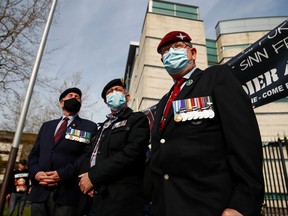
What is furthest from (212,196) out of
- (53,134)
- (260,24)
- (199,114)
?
(260,24)

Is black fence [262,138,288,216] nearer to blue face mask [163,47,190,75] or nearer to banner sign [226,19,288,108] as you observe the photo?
banner sign [226,19,288,108]

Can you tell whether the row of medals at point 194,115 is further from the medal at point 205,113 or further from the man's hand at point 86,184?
the man's hand at point 86,184

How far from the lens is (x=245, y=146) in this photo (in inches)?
49.8

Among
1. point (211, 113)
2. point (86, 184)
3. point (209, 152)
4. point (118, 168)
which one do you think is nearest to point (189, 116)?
point (211, 113)

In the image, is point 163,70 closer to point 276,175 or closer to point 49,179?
point 276,175

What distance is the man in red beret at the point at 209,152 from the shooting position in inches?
48.2

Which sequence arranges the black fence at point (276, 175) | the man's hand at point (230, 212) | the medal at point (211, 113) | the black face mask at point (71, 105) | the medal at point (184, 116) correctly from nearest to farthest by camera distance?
1. the man's hand at point (230, 212)
2. the medal at point (211, 113)
3. the medal at point (184, 116)
4. the black face mask at point (71, 105)
5. the black fence at point (276, 175)

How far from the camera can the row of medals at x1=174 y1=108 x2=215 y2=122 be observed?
147 cm

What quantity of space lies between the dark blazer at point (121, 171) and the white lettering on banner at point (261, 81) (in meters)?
1.92

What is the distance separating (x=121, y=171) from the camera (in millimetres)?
2293

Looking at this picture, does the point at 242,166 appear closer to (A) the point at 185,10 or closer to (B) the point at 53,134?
(B) the point at 53,134

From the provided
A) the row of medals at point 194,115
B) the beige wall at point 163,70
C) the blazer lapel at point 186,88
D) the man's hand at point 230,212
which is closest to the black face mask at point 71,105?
the blazer lapel at point 186,88

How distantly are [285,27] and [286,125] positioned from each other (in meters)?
20.6

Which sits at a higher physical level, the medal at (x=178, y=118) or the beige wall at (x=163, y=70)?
the beige wall at (x=163, y=70)
